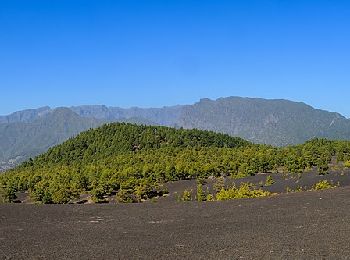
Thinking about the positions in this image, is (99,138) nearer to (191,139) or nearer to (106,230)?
(191,139)

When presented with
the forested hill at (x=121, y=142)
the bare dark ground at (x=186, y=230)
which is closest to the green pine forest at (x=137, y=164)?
the forested hill at (x=121, y=142)

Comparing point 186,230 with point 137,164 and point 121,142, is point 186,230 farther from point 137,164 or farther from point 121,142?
point 121,142

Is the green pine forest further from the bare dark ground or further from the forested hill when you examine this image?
the bare dark ground

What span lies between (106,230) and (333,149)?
81193mm

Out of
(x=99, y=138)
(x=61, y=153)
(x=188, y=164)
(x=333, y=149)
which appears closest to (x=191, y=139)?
(x=99, y=138)

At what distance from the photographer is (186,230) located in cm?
2188

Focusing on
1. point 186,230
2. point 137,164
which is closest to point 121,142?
point 137,164

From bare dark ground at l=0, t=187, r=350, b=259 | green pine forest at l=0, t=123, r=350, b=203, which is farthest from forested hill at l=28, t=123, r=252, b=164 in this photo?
bare dark ground at l=0, t=187, r=350, b=259

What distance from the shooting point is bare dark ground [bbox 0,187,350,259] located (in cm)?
1727

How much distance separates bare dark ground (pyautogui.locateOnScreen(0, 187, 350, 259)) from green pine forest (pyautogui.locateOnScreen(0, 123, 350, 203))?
2105cm

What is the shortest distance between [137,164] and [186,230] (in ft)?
202

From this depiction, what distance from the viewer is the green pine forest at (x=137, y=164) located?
57.8 metres

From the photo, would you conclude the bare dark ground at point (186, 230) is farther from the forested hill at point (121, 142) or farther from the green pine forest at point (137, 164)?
the forested hill at point (121, 142)

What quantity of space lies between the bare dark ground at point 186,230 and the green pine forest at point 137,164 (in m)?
21.1
